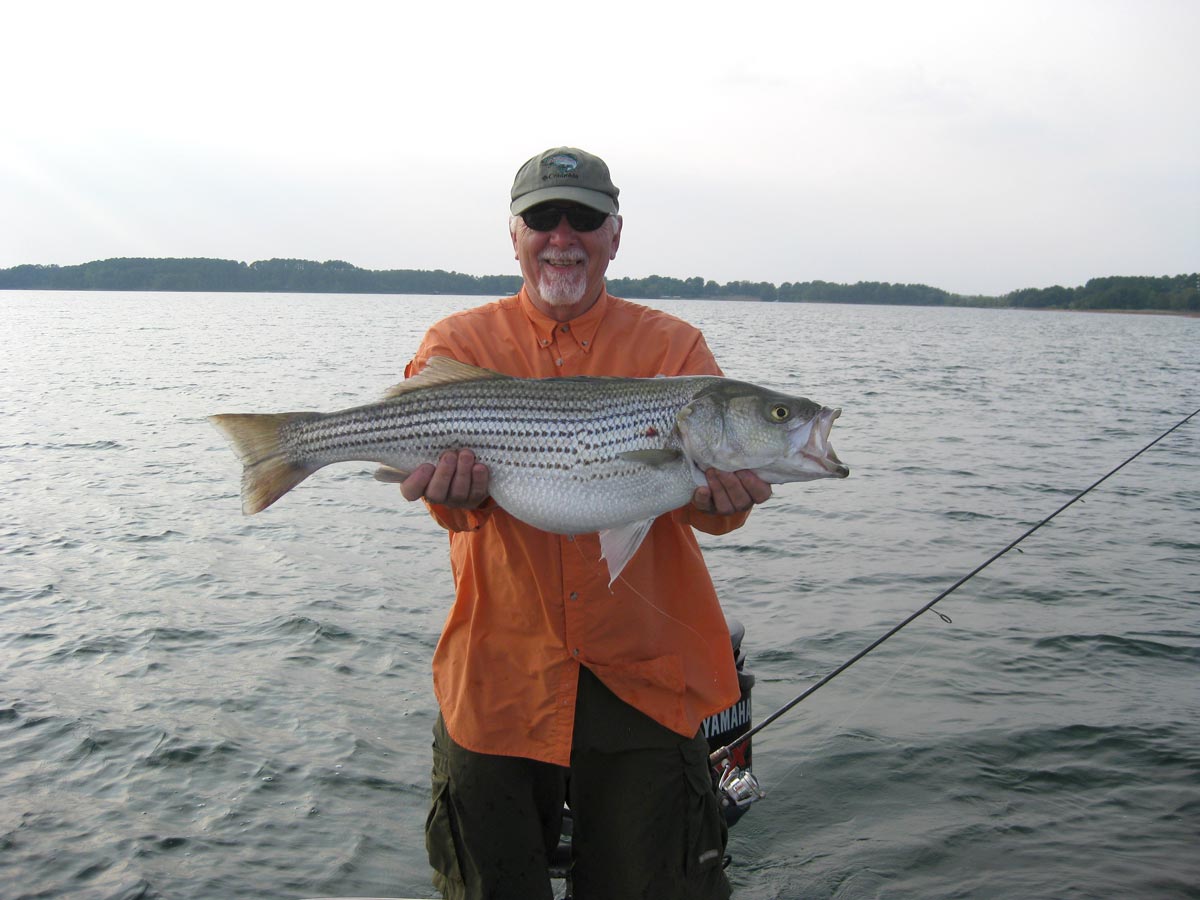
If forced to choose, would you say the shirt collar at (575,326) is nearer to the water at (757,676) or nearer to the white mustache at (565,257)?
the white mustache at (565,257)

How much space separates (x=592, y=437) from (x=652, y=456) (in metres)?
0.26

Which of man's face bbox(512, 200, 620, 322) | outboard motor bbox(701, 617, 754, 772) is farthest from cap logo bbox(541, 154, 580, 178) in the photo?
outboard motor bbox(701, 617, 754, 772)

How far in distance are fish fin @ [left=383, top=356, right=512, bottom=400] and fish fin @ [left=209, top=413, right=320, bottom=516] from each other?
492 millimetres

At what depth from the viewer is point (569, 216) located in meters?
4.00

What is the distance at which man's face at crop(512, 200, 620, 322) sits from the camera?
398 cm

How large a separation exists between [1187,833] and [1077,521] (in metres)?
8.37

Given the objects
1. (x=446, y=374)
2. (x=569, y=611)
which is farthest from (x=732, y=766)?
(x=446, y=374)

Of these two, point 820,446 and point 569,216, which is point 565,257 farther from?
point 820,446

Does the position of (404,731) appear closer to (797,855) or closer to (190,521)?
(797,855)

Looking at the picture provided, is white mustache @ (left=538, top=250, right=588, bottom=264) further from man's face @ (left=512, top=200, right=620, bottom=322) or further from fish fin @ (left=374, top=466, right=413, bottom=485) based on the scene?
fish fin @ (left=374, top=466, right=413, bottom=485)

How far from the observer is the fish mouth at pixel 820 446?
401cm

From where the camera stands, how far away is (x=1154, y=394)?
31.7m

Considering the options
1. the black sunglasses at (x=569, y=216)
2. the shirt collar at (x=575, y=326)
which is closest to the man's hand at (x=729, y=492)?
the shirt collar at (x=575, y=326)

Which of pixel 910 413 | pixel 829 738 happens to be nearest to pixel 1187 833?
pixel 829 738
